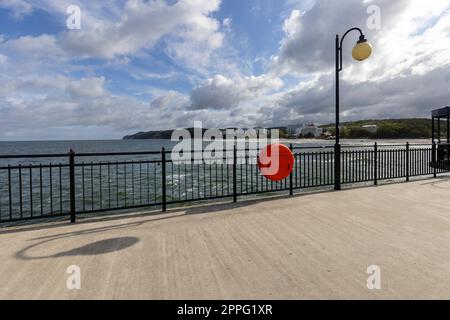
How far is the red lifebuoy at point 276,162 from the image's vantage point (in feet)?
23.0

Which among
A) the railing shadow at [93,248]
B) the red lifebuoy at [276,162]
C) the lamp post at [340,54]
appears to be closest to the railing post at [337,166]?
the lamp post at [340,54]

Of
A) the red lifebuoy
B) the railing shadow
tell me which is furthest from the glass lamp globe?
the railing shadow

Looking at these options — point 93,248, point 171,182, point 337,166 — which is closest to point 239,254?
point 93,248

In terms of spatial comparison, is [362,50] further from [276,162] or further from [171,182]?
[171,182]

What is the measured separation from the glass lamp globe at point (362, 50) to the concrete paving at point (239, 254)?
4.05 m

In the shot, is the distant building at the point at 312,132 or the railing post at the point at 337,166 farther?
the distant building at the point at 312,132

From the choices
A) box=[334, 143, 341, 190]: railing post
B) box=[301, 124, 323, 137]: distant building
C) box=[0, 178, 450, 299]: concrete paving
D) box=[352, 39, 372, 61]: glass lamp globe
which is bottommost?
box=[0, 178, 450, 299]: concrete paving

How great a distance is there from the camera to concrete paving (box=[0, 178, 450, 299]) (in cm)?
289

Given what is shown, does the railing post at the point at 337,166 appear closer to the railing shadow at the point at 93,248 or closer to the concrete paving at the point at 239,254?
the concrete paving at the point at 239,254

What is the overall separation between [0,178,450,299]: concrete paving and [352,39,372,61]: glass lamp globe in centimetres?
405

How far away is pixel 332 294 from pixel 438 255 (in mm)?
1862

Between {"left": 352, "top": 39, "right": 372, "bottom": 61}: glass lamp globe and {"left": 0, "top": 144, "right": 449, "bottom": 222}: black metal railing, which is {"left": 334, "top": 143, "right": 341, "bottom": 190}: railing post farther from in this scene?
{"left": 352, "top": 39, "right": 372, "bottom": 61}: glass lamp globe
